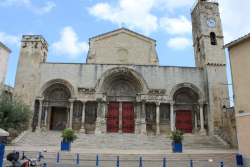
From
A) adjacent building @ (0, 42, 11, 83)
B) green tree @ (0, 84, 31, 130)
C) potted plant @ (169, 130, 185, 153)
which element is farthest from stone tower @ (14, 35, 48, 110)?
potted plant @ (169, 130, 185, 153)

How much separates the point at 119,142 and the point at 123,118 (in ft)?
14.0

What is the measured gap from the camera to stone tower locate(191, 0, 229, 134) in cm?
1903

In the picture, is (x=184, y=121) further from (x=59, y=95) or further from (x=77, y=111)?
(x=59, y=95)

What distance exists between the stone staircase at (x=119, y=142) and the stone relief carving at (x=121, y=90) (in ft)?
15.1

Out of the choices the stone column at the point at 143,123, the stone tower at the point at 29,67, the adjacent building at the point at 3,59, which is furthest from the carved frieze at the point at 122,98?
the adjacent building at the point at 3,59

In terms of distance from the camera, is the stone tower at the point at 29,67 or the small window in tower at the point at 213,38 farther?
the small window in tower at the point at 213,38

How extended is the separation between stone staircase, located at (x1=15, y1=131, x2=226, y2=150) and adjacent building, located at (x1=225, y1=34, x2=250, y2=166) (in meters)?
5.85

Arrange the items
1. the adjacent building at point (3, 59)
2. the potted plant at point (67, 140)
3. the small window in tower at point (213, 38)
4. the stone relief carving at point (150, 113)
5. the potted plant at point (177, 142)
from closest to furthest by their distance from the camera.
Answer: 1. the potted plant at point (67, 140)
2. the potted plant at point (177, 142)
3. the adjacent building at point (3, 59)
4. the stone relief carving at point (150, 113)
5. the small window in tower at point (213, 38)

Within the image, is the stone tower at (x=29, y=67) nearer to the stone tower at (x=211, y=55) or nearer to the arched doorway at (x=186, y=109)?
the arched doorway at (x=186, y=109)

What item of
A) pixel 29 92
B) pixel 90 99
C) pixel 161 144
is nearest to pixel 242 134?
pixel 161 144

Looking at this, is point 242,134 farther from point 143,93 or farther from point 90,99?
point 90,99

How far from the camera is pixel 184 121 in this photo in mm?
20375

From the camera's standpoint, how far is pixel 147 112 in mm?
19953

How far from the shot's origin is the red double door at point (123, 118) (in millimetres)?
19750
